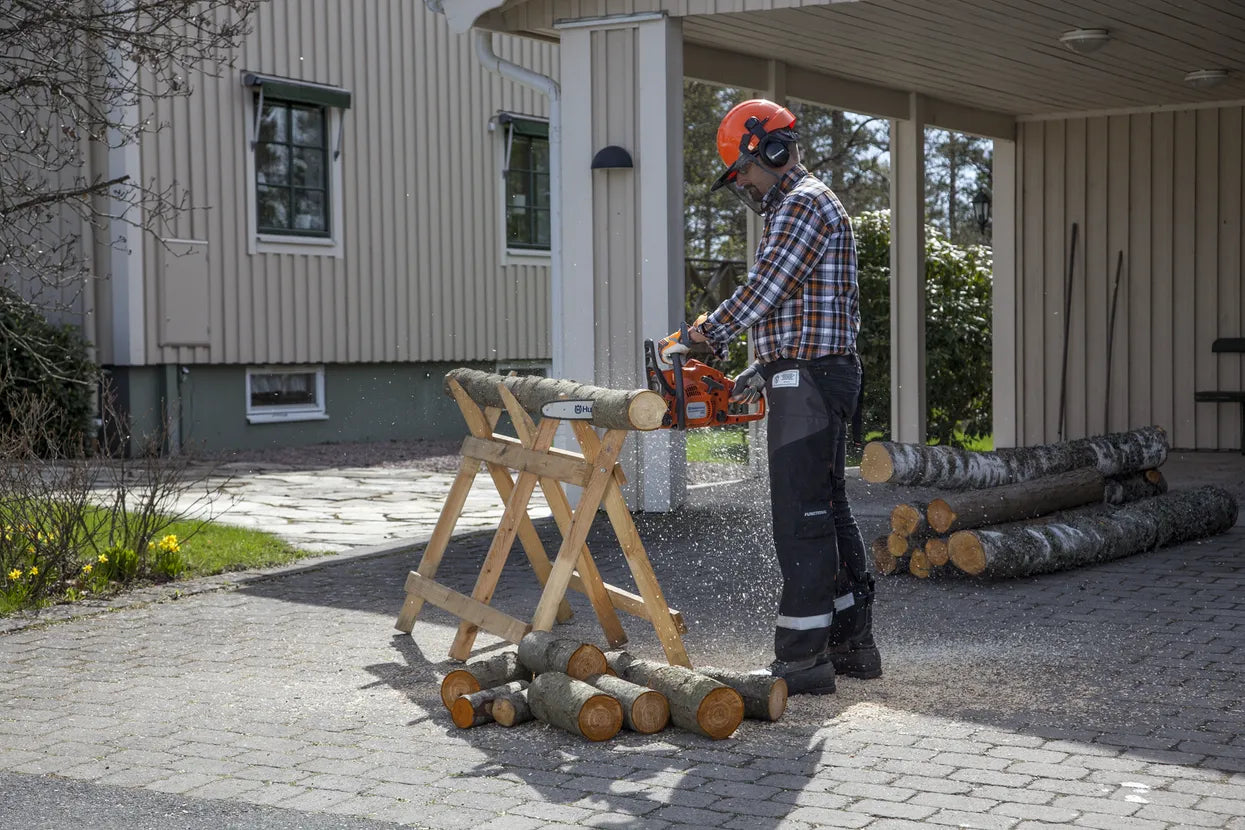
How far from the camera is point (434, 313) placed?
60.2 ft

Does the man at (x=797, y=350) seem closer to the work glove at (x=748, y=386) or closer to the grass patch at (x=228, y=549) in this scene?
the work glove at (x=748, y=386)

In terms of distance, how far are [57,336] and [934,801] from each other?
11.4 metres

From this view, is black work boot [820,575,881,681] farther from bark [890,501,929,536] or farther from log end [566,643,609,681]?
bark [890,501,929,536]

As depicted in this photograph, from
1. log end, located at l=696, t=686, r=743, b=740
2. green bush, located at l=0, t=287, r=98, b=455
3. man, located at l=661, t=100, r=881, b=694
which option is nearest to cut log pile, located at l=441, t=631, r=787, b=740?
log end, located at l=696, t=686, r=743, b=740

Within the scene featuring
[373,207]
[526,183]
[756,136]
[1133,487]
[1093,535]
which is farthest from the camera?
[526,183]

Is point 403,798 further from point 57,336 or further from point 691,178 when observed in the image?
point 691,178

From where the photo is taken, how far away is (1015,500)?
8305 millimetres

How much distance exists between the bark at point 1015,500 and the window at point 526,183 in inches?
444

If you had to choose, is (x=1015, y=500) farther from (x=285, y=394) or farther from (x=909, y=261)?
(x=285, y=394)

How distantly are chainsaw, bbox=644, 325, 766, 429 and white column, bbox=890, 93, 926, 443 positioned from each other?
8454 millimetres

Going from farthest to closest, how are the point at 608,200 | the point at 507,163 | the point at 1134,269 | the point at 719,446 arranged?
the point at 507,163
the point at 719,446
the point at 1134,269
the point at 608,200

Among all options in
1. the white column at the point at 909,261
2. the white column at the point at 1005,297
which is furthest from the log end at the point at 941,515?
the white column at the point at 1005,297

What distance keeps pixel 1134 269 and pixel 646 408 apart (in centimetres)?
1028

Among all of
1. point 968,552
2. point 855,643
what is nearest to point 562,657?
point 855,643
